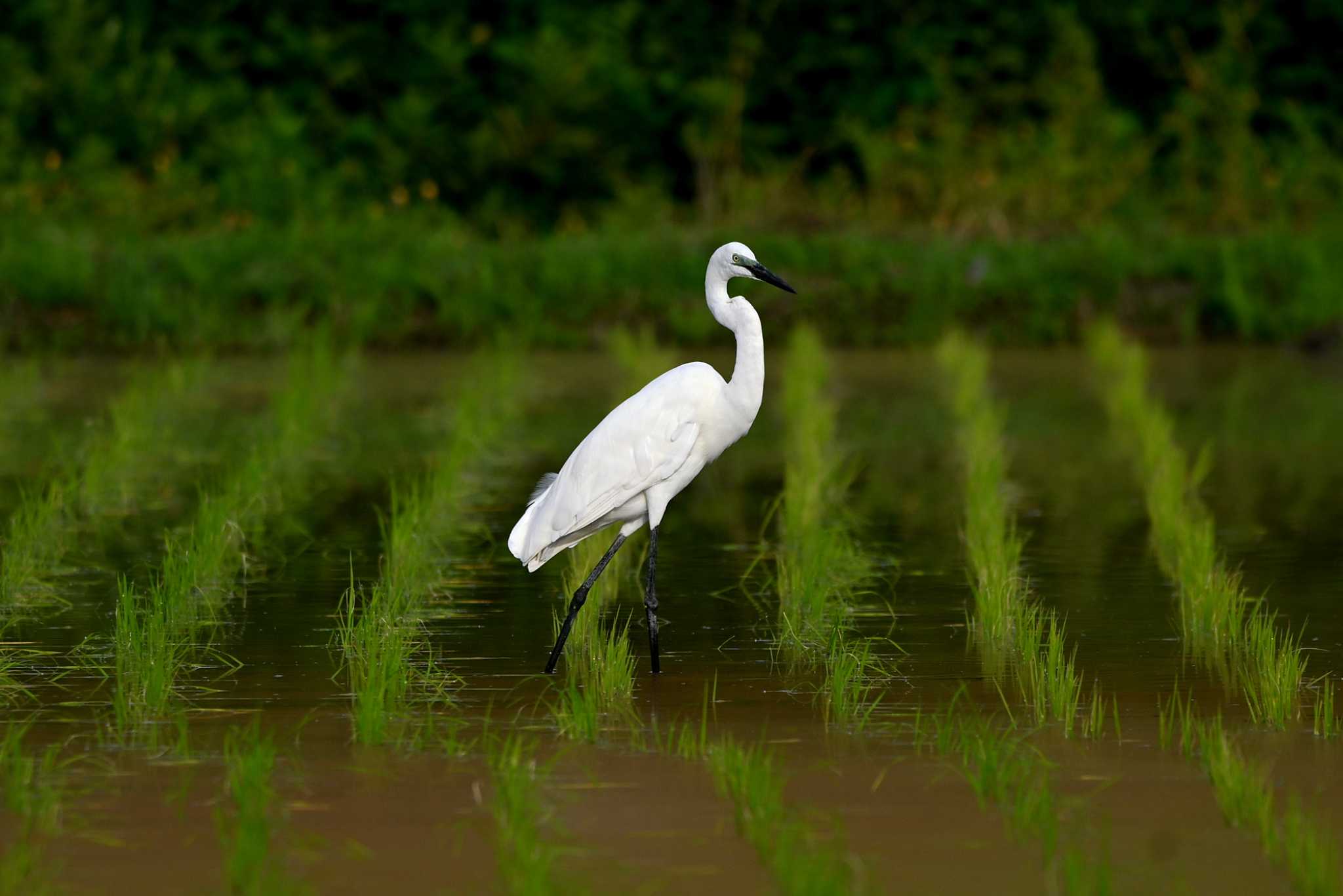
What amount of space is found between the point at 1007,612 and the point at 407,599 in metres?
1.48

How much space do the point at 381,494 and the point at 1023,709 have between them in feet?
13.1

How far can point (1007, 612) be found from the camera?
4738mm

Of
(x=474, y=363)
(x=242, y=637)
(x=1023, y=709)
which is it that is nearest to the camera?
(x=1023, y=709)

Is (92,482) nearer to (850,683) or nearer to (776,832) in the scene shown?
(850,683)

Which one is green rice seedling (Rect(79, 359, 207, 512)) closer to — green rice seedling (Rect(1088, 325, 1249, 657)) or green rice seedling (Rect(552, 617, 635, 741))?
green rice seedling (Rect(552, 617, 635, 741))

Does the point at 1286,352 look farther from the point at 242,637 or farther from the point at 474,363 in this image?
the point at 242,637

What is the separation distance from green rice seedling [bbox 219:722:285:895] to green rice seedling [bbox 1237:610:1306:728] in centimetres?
183

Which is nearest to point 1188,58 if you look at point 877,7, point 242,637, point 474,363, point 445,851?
point 877,7

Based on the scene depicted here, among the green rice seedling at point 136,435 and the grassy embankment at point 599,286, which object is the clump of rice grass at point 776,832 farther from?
the grassy embankment at point 599,286

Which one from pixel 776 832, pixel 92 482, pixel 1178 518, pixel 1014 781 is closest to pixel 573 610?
pixel 1014 781

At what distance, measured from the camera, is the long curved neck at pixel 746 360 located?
438 cm

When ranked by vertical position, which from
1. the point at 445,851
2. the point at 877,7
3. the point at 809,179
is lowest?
the point at 445,851

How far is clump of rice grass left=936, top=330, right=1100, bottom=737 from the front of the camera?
3934 mm

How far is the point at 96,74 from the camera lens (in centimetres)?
2033
